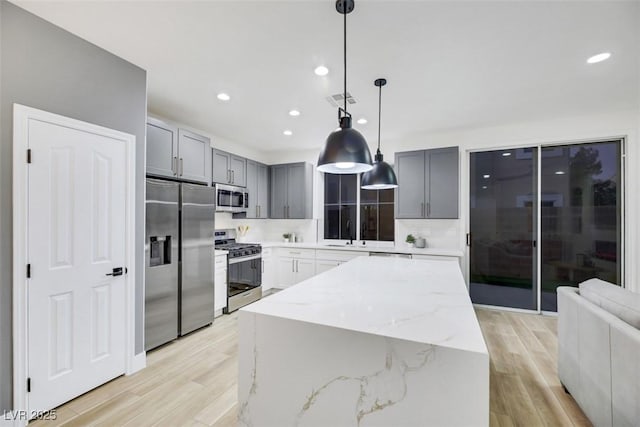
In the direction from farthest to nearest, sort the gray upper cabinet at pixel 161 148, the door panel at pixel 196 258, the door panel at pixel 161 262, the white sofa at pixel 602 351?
the door panel at pixel 196 258 < the gray upper cabinet at pixel 161 148 < the door panel at pixel 161 262 < the white sofa at pixel 602 351

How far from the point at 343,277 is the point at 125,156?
2.07m

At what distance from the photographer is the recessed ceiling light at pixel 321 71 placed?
100 inches

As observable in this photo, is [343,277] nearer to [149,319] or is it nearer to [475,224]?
[149,319]

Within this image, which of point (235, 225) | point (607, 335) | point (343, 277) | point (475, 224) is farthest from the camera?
point (235, 225)

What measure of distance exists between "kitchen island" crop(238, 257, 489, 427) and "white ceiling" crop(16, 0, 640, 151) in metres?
1.82

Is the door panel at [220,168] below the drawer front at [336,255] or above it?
above

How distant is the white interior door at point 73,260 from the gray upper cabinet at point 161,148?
58 centimetres

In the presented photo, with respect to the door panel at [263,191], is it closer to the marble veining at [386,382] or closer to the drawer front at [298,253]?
the drawer front at [298,253]

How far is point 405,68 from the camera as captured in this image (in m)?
2.58

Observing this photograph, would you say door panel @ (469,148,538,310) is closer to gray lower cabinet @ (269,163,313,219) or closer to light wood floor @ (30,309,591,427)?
light wood floor @ (30,309,591,427)

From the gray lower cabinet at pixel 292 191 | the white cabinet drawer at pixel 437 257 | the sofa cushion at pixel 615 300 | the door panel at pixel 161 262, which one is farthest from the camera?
the gray lower cabinet at pixel 292 191

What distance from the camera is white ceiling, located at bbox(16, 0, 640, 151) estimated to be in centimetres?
190

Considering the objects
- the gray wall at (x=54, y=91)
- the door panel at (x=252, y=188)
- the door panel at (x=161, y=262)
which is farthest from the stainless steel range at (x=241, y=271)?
the gray wall at (x=54, y=91)

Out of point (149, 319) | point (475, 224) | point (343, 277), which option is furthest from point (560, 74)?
point (149, 319)
